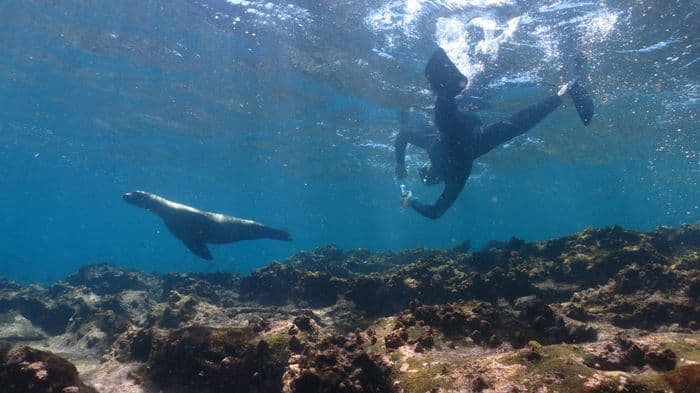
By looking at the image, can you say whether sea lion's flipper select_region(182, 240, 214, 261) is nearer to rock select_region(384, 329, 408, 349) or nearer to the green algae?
rock select_region(384, 329, 408, 349)

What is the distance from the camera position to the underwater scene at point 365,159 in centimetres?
479

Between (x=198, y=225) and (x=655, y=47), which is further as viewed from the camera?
(x=655, y=47)

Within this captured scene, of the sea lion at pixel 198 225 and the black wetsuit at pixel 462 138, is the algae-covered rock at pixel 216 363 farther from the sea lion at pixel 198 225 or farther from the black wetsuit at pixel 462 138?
the sea lion at pixel 198 225

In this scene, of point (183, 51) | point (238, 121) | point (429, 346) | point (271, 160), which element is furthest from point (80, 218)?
point (429, 346)

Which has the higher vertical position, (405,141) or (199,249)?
(405,141)

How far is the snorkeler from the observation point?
10703 mm

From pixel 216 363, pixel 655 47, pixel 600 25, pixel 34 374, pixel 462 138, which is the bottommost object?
pixel 34 374

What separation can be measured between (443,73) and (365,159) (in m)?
26.2

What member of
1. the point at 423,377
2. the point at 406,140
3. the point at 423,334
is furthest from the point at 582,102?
the point at 423,377

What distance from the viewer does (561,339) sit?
506 cm

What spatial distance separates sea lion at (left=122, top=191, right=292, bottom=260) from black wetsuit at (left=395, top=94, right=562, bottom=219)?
533 cm

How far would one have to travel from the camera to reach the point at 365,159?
36.4m

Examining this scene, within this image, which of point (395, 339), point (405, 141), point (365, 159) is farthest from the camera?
point (365, 159)

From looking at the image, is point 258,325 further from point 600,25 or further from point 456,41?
point 600,25
